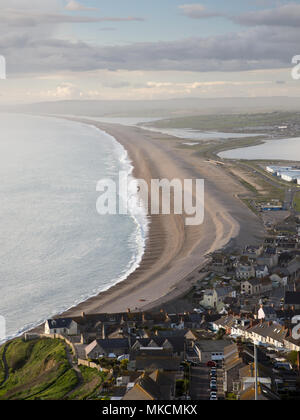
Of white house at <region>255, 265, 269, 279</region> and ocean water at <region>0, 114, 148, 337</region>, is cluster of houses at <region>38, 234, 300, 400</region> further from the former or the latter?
ocean water at <region>0, 114, 148, 337</region>

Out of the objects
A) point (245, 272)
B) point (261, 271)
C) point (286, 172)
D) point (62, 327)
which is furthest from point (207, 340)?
point (286, 172)

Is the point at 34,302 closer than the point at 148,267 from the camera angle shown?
Yes

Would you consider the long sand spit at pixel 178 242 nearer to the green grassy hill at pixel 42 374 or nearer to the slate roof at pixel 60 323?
the slate roof at pixel 60 323

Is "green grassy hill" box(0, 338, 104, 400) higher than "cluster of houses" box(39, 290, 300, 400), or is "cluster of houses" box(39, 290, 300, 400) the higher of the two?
"cluster of houses" box(39, 290, 300, 400)

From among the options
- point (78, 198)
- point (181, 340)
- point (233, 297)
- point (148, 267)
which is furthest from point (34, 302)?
point (78, 198)

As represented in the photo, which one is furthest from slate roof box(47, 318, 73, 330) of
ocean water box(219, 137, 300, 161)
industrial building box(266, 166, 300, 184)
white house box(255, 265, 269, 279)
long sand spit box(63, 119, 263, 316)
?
ocean water box(219, 137, 300, 161)
